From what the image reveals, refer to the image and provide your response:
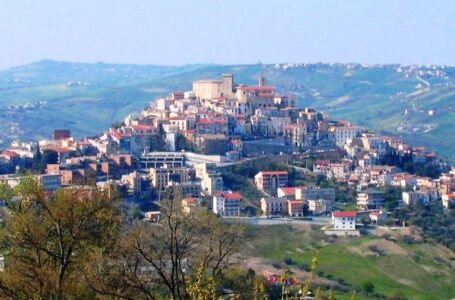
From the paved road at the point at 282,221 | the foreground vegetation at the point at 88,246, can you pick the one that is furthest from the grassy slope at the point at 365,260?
the foreground vegetation at the point at 88,246

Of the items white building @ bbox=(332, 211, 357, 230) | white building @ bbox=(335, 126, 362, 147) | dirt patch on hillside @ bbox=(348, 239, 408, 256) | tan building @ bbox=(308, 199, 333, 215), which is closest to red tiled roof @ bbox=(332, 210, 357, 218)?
white building @ bbox=(332, 211, 357, 230)

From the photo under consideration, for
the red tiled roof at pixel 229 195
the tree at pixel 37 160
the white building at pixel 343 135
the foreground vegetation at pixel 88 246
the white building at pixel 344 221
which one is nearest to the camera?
the foreground vegetation at pixel 88 246

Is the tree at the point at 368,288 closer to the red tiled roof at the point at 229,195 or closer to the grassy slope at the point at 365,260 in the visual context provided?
the grassy slope at the point at 365,260

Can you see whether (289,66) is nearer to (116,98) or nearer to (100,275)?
(116,98)

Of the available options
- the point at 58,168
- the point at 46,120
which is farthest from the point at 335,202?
the point at 46,120

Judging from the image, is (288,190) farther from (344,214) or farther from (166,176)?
(166,176)

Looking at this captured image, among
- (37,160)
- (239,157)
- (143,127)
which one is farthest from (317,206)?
(37,160)
